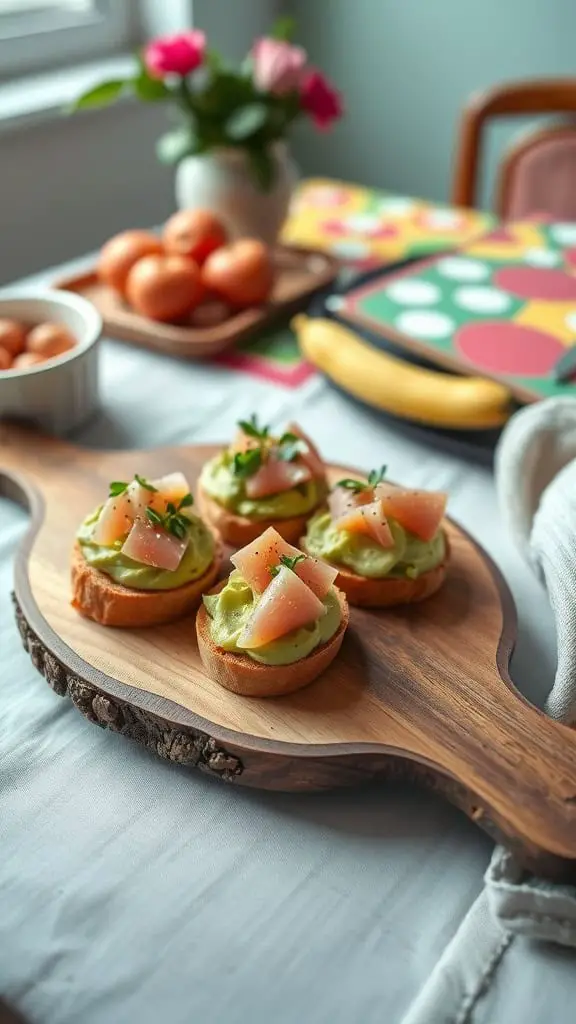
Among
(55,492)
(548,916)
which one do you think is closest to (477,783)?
(548,916)

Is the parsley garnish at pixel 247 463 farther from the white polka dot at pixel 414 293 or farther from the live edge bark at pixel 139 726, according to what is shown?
the white polka dot at pixel 414 293

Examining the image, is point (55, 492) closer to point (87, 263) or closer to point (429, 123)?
point (87, 263)

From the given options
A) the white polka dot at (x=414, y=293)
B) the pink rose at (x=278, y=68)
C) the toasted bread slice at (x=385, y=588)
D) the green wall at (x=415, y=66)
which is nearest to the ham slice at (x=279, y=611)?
the toasted bread slice at (x=385, y=588)

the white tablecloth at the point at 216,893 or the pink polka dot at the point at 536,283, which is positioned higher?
the pink polka dot at the point at 536,283

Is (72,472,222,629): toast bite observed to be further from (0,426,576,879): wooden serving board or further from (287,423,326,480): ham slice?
(287,423,326,480): ham slice

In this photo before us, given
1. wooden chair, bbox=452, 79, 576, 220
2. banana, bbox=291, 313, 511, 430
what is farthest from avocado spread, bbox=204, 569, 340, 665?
wooden chair, bbox=452, 79, 576, 220
